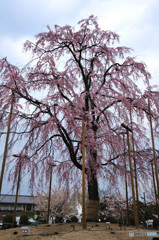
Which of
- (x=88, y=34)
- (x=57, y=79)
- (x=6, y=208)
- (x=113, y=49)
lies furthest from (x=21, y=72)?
(x=6, y=208)

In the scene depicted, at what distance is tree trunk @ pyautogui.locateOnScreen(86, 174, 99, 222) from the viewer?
13297 millimetres

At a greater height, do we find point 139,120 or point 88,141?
point 139,120

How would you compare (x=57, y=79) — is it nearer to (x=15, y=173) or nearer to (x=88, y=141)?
(x=88, y=141)

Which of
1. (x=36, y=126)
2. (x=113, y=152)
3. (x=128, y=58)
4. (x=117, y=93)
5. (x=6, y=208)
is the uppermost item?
(x=128, y=58)

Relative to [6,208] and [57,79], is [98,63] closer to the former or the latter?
[57,79]

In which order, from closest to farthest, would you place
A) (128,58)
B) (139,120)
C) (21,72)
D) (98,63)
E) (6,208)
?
(21,72) → (139,120) → (128,58) → (98,63) → (6,208)

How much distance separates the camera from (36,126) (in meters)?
12.7

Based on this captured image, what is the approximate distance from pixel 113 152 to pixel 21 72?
731 centimetres

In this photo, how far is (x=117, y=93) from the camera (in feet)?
48.4

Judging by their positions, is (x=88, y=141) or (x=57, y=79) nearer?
(x=88, y=141)

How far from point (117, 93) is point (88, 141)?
4.18 m

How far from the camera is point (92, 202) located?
44.8 feet

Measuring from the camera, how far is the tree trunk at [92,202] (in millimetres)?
13297

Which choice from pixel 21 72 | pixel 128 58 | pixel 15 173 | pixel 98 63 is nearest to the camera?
pixel 15 173
